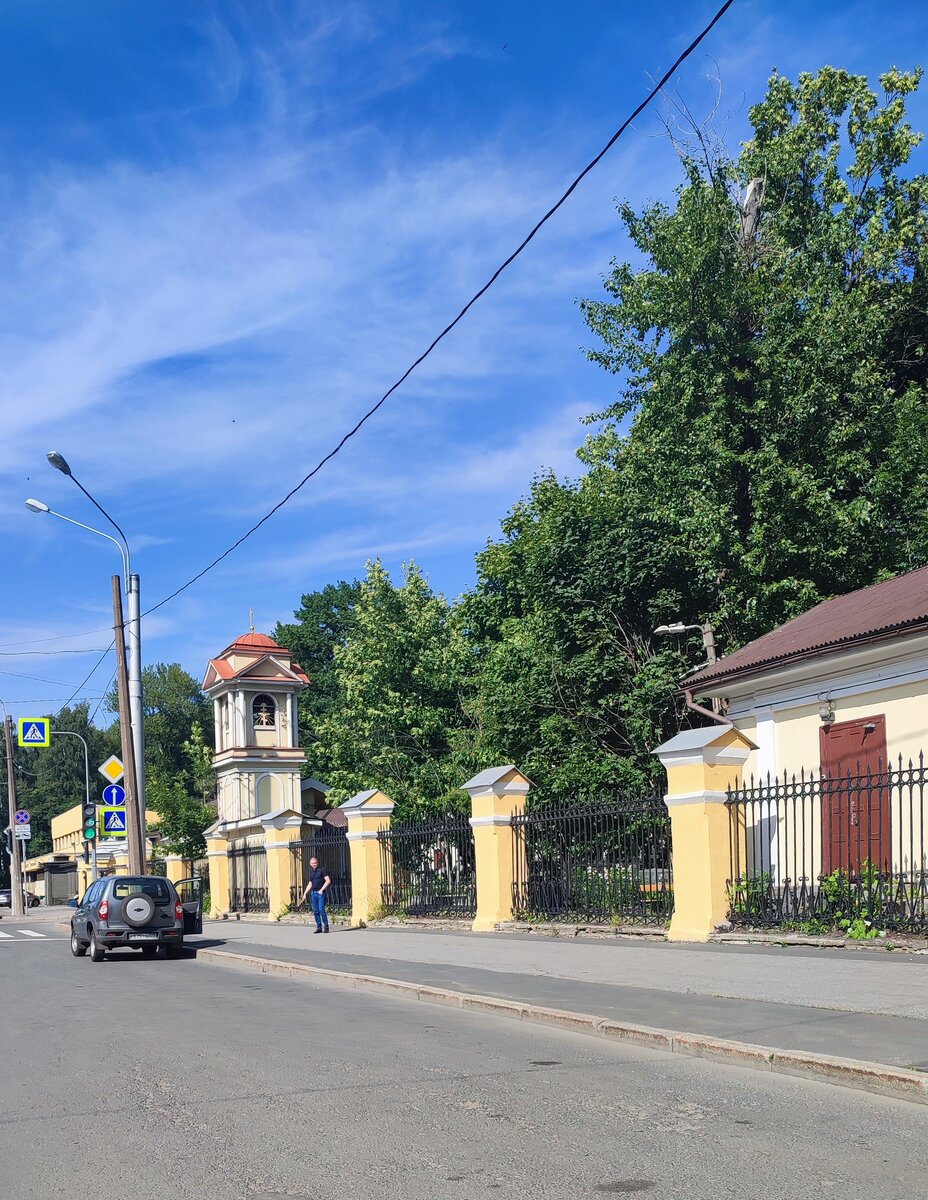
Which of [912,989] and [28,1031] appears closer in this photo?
[912,989]

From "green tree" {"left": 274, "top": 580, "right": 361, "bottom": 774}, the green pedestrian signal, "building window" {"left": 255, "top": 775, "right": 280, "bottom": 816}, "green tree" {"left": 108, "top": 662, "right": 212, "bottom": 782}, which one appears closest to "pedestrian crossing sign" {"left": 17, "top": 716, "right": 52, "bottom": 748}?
the green pedestrian signal

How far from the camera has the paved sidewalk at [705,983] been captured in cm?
824

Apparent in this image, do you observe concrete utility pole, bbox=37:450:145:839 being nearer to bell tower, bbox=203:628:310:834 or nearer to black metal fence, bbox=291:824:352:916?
black metal fence, bbox=291:824:352:916

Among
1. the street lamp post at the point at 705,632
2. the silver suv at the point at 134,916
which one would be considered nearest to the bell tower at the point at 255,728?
the street lamp post at the point at 705,632

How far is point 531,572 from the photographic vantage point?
26.1 m

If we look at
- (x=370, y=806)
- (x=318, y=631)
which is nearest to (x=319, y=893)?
(x=370, y=806)

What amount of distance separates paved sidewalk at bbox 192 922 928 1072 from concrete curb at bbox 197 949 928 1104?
0.16 meters

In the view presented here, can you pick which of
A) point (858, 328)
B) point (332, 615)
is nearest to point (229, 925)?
point (858, 328)

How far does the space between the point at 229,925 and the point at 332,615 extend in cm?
4429

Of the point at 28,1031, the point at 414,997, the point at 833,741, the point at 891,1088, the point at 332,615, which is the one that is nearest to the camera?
the point at 891,1088

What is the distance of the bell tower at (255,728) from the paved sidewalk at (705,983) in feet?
108

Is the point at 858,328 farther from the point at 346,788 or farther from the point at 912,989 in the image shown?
the point at 346,788

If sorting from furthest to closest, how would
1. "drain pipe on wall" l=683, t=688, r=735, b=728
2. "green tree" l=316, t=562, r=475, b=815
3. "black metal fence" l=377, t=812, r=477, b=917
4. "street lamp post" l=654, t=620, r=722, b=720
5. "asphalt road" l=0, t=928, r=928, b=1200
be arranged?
"green tree" l=316, t=562, r=475, b=815
"street lamp post" l=654, t=620, r=722, b=720
"black metal fence" l=377, t=812, r=477, b=917
"drain pipe on wall" l=683, t=688, r=735, b=728
"asphalt road" l=0, t=928, r=928, b=1200

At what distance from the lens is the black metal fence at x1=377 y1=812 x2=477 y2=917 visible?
21.4 metres
